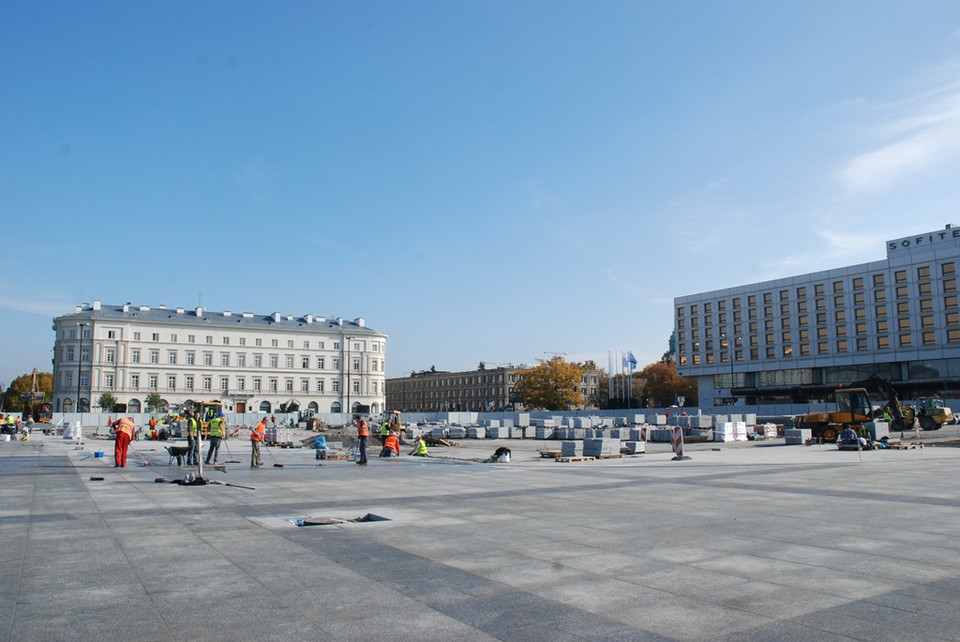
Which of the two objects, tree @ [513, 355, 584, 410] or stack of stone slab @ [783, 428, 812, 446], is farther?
tree @ [513, 355, 584, 410]

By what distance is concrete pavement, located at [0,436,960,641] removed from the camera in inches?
232

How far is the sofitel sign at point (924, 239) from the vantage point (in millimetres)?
98562

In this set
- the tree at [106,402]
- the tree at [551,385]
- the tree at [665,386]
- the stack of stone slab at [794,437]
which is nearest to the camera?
the stack of stone slab at [794,437]

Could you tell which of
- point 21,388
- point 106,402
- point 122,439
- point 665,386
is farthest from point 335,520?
point 21,388

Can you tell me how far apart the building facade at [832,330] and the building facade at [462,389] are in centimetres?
4217

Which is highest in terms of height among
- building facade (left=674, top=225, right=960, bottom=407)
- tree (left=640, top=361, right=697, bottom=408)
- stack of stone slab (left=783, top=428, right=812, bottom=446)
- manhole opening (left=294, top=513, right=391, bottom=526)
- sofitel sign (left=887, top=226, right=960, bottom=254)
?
sofitel sign (left=887, top=226, right=960, bottom=254)

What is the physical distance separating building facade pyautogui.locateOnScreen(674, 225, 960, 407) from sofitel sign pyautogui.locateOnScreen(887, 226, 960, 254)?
143 millimetres

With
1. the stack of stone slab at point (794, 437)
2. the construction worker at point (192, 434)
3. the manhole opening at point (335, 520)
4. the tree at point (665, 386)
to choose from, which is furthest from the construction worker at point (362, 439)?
the tree at point (665, 386)

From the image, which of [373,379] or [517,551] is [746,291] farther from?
[517,551]

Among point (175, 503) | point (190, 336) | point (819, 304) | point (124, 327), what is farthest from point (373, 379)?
point (175, 503)

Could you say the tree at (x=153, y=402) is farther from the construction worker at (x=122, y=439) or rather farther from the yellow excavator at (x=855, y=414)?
the yellow excavator at (x=855, y=414)

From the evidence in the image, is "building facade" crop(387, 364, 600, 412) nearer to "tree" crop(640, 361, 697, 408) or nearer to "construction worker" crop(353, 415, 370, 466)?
"tree" crop(640, 361, 697, 408)

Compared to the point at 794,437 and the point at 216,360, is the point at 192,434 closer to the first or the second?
the point at 794,437

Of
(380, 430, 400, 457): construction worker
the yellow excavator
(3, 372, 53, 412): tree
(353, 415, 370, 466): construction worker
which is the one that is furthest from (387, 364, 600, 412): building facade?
(353, 415, 370, 466): construction worker
